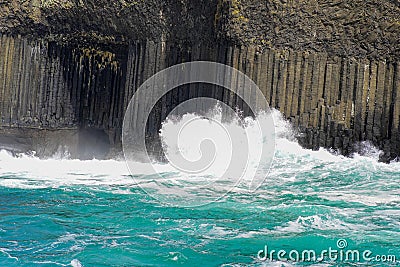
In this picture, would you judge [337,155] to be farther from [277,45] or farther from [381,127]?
[277,45]

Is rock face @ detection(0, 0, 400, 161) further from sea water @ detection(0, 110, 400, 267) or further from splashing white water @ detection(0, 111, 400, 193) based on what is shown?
sea water @ detection(0, 110, 400, 267)

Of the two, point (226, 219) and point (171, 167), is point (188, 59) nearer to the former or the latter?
point (171, 167)

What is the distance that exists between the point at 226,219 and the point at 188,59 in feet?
22.5

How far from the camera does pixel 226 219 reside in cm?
1149

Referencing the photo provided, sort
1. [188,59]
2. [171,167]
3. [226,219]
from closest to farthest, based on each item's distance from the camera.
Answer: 1. [226,219]
2. [171,167]
3. [188,59]

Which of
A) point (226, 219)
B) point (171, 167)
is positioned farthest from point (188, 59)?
point (226, 219)

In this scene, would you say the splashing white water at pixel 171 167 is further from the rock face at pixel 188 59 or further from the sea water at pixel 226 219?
the rock face at pixel 188 59

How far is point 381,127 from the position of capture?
15.7 metres

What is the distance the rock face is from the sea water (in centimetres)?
81

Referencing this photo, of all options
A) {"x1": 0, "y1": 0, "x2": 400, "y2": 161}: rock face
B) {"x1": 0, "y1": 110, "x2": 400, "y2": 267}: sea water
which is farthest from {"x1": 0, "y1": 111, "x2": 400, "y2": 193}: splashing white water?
{"x1": 0, "y1": 0, "x2": 400, "y2": 161}: rock face

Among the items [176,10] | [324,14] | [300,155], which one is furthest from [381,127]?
[176,10]

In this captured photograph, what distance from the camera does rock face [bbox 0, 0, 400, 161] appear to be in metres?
16.0

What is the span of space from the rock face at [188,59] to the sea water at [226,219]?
0.81 m

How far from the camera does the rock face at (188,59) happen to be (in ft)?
52.4
